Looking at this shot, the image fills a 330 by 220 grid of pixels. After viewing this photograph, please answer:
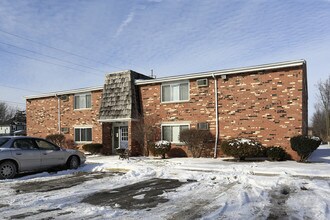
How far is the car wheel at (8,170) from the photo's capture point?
12159 mm

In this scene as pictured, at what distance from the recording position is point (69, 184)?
11.0 meters

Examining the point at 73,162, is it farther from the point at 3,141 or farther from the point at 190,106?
the point at 190,106

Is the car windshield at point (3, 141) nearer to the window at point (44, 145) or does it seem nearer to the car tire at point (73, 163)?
the window at point (44, 145)

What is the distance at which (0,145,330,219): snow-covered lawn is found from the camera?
22.8 ft

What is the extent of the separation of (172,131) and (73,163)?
7382 millimetres

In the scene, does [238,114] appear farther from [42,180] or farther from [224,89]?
[42,180]

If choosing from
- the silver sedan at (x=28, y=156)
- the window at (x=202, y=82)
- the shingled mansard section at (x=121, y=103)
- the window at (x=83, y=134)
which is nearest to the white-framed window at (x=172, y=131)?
the shingled mansard section at (x=121, y=103)

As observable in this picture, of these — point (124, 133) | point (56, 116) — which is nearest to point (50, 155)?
point (124, 133)

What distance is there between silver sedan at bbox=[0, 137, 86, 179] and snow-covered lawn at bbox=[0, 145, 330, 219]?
19.2 inches

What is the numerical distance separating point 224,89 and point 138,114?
5.81m

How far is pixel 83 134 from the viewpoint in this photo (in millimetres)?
25109

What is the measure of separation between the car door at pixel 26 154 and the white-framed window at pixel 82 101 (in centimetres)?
1151

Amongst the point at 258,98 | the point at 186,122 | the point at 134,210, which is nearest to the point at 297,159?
the point at 258,98

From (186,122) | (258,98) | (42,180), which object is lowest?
(42,180)
